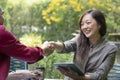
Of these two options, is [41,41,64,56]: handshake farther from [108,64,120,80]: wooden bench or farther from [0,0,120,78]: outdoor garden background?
[0,0,120,78]: outdoor garden background

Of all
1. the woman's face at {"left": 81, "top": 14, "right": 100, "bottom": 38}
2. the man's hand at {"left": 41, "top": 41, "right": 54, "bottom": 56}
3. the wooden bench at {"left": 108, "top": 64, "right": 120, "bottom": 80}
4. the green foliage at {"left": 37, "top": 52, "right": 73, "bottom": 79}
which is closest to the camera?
the man's hand at {"left": 41, "top": 41, "right": 54, "bottom": 56}

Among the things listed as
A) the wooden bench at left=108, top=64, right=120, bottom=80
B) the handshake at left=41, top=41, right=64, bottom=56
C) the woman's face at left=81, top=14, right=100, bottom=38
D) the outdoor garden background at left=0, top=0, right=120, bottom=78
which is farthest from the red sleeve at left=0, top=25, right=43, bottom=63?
the outdoor garden background at left=0, top=0, right=120, bottom=78

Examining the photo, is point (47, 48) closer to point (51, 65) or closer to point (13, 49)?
point (13, 49)

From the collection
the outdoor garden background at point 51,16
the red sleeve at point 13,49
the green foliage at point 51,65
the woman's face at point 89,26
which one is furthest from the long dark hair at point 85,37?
the outdoor garden background at point 51,16

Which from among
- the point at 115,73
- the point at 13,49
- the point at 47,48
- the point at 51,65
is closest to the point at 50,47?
the point at 47,48

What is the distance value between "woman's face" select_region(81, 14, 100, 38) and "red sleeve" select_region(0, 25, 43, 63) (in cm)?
84

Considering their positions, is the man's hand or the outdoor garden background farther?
the outdoor garden background

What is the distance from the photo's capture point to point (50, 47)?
123 inches

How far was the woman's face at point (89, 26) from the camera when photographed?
329 centimetres

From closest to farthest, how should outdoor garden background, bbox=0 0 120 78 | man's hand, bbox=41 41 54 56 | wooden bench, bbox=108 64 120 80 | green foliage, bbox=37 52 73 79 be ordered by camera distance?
man's hand, bbox=41 41 54 56, wooden bench, bbox=108 64 120 80, green foliage, bbox=37 52 73 79, outdoor garden background, bbox=0 0 120 78

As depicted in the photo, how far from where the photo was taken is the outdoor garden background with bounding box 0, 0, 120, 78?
799 cm

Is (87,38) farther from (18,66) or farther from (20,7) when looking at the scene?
(20,7)

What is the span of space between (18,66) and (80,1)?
4147 mm

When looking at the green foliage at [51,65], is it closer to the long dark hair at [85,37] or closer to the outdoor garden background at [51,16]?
the outdoor garden background at [51,16]
